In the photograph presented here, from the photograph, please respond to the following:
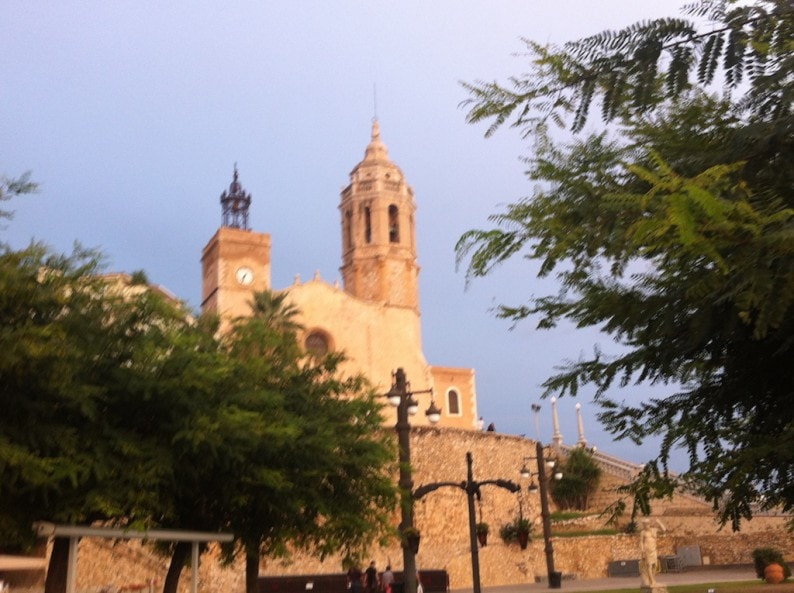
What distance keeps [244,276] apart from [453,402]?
17.0 meters

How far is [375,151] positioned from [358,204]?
4823 millimetres

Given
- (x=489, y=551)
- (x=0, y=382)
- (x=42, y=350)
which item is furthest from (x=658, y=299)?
(x=489, y=551)

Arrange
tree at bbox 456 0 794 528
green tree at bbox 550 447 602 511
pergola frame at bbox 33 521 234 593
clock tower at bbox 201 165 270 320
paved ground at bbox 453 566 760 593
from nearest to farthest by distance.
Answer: tree at bbox 456 0 794 528, pergola frame at bbox 33 521 234 593, paved ground at bbox 453 566 760 593, clock tower at bbox 201 165 270 320, green tree at bbox 550 447 602 511

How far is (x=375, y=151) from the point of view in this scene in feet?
198

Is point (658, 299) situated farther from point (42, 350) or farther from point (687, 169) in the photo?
point (42, 350)

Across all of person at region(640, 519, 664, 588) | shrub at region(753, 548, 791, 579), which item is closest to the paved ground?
shrub at region(753, 548, 791, 579)

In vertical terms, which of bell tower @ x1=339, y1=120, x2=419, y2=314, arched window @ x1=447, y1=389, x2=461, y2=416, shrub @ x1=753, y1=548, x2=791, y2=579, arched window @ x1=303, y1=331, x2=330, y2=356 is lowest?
shrub @ x1=753, y1=548, x2=791, y2=579

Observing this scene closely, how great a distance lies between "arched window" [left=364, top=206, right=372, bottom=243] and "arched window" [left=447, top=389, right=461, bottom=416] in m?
11.4

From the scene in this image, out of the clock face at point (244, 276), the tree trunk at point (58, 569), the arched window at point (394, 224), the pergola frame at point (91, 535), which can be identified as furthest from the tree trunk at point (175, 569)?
the arched window at point (394, 224)

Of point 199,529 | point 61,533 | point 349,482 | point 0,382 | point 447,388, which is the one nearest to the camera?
point 61,533

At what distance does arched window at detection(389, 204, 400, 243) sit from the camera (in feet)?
188

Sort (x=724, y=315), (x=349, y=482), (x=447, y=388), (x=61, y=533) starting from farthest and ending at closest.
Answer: (x=447, y=388) < (x=349, y=482) < (x=61, y=533) < (x=724, y=315)

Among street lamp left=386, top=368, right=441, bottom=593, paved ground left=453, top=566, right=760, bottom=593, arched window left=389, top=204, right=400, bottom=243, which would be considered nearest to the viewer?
street lamp left=386, top=368, right=441, bottom=593

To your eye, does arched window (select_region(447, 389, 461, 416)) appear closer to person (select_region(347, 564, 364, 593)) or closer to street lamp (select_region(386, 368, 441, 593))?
person (select_region(347, 564, 364, 593))
